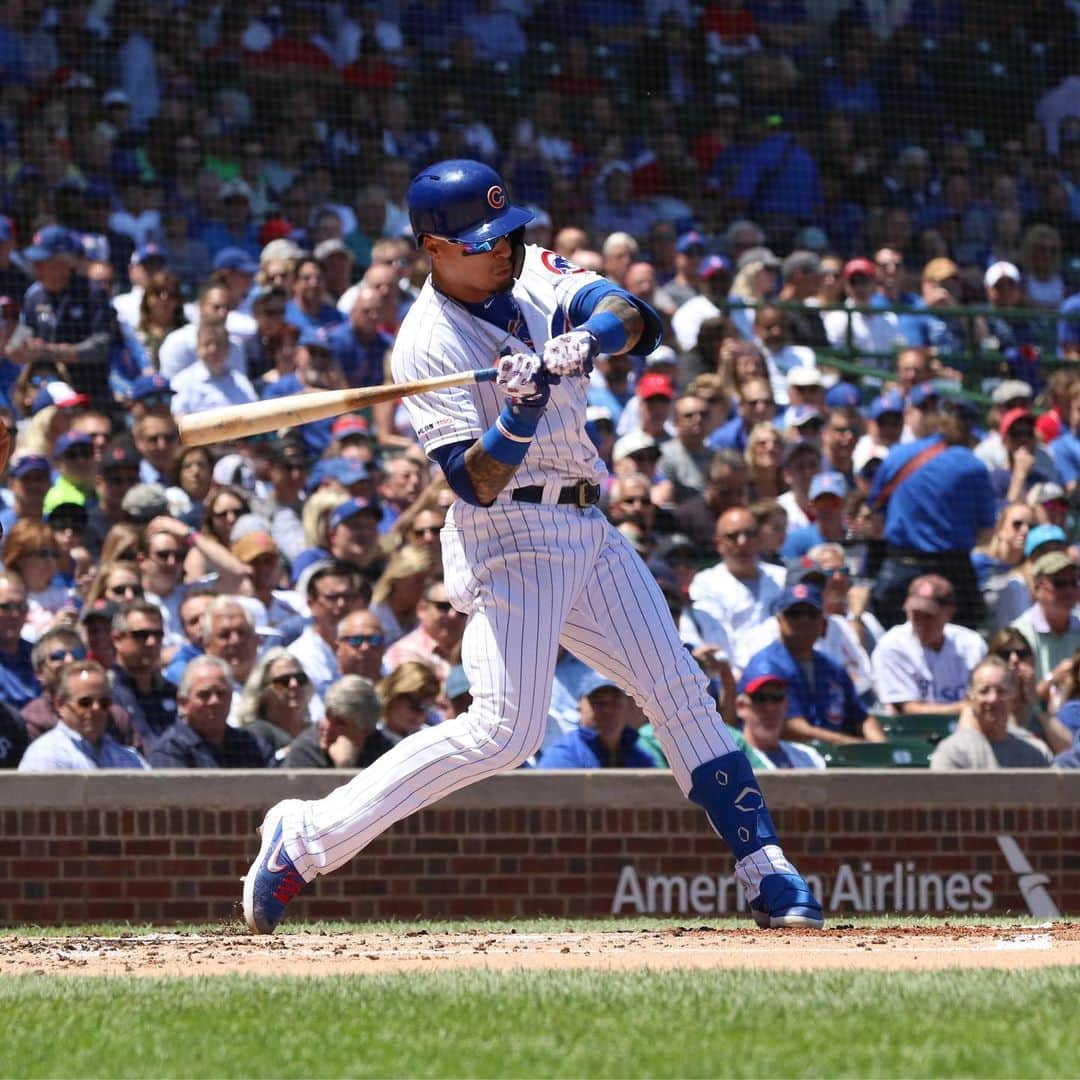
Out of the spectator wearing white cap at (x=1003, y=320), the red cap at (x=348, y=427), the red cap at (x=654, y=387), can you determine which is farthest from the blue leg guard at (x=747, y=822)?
the spectator wearing white cap at (x=1003, y=320)

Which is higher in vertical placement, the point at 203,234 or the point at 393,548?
the point at 203,234

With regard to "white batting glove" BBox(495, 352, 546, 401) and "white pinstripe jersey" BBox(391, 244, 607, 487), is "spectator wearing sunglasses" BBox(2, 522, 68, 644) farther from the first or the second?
"white batting glove" BBox(495, 352, 546, 401)

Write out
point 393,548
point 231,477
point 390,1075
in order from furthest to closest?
point 231,477, point 393,548, point 390,1075

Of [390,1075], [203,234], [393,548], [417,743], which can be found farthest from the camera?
[203,234]

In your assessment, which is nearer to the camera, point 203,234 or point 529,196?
point 203,234

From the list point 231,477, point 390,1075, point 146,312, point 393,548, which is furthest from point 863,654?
point 390,1075

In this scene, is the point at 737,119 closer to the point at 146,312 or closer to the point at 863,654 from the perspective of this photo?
the point at 146,312

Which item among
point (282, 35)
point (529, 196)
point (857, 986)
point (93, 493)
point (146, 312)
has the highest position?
point (282, 35)

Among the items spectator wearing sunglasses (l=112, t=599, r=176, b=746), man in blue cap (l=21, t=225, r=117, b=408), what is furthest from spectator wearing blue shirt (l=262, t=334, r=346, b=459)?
spectator wearing sunglasses (l=112, t=599, r=176, b=746)

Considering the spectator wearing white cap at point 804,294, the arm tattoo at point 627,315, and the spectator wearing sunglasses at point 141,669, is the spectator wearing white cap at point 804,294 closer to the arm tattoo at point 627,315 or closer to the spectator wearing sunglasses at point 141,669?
the spectator wearing sunglasses at point 141,669
